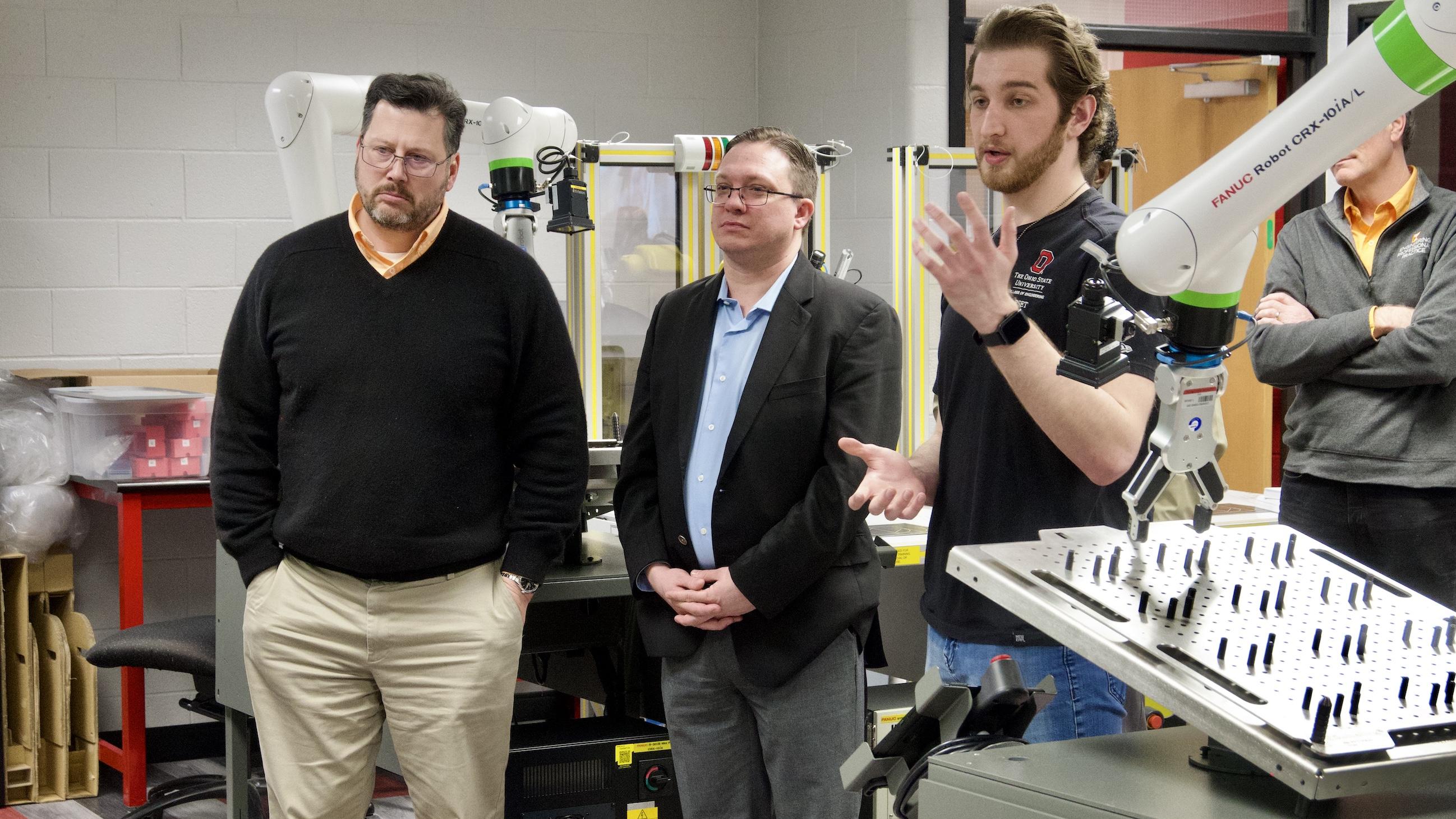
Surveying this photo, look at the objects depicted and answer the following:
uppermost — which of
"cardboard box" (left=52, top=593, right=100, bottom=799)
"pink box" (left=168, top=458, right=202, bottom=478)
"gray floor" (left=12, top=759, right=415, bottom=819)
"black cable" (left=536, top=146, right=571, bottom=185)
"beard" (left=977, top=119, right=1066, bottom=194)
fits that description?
"black cable" (left=536, top=146, right=571, bottom=185)

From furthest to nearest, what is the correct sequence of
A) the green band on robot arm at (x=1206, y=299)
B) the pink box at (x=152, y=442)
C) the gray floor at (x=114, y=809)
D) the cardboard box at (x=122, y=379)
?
1. the cardboard box at (x=122, y=379)
2. the pink box at (x=152, y=442)
3. the gray floor at (x=114, y=809)
4. the green band on robot arm at (x=1206, y=299)

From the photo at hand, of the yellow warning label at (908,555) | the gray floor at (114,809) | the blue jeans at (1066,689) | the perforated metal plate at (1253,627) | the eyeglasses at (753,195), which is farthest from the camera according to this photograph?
the gray floor at (114,809)

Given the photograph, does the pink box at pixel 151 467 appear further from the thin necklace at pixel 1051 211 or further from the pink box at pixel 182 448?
the thin necklace at pixel 1051 211

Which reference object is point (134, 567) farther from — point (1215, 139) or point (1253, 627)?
point (1215, 139)

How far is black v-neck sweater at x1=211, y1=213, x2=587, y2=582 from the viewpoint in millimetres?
2035

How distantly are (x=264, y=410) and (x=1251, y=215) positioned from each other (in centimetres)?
167

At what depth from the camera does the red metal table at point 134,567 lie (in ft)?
10.7

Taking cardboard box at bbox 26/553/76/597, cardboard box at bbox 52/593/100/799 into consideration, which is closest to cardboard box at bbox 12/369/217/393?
cardboard box at bbox 26/553/76/597

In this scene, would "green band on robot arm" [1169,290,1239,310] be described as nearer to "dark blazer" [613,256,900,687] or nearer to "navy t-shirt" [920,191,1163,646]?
"navy t-shirt" [920,191,1163,646]

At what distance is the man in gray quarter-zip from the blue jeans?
138 cm

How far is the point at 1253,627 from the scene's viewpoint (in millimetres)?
978

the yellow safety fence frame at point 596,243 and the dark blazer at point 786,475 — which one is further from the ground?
the yellow safety fence frame at point 596,243

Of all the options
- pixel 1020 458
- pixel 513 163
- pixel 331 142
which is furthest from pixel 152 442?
pixel 1020 458

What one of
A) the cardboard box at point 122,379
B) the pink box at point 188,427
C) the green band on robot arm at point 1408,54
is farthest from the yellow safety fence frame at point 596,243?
the green band on robot arm at point 1408,54
